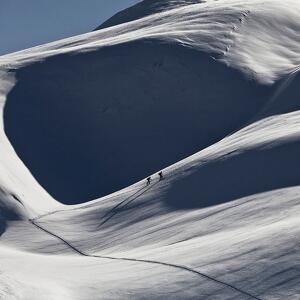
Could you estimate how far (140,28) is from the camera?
58.7 m

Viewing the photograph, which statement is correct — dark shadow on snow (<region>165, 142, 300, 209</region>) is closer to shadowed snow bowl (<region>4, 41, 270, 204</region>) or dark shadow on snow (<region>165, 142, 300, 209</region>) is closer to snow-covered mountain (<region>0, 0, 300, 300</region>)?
snow-covered mountain (<region>0, 0, 300, 300</region>)

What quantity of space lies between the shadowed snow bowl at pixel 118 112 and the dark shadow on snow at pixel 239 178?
7964mm

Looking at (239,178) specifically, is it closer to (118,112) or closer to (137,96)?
(118,112)

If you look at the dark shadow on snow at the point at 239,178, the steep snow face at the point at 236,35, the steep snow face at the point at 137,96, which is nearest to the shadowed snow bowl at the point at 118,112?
the steep snow face at the point at 137,96

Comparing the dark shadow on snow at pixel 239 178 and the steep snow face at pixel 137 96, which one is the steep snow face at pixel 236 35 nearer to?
the steep snow face at pixel 137 96

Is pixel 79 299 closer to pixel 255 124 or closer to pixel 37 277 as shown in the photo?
pixel 37 277

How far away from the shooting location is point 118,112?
4312 cm

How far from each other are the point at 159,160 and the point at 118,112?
521cm

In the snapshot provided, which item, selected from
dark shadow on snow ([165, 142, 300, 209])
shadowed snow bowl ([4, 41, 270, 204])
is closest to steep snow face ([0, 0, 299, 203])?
shadowed snow bowl ([4, 41, 270, 204])

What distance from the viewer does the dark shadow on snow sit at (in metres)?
26.5

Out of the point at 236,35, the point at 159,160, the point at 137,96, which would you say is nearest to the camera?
the point at 159,160

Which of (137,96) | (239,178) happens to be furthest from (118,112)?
(239,178)

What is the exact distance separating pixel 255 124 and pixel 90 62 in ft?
47.1

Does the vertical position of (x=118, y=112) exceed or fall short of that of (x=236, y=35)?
it falls short
